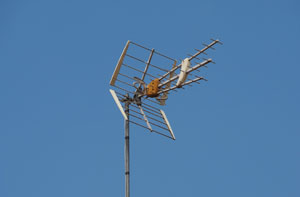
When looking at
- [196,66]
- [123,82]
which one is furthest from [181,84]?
[123,82]

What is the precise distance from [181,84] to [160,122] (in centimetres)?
143

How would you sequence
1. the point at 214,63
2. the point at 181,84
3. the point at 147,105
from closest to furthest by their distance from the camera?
1. the point at 214,63
2. the point at 181,84
3. the point at 147,105

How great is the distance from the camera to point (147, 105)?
15.3 metres

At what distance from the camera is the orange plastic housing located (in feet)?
48.9

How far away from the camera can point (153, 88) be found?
49.1ft

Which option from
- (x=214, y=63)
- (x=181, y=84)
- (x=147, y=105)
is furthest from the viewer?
(x=147, y=105)

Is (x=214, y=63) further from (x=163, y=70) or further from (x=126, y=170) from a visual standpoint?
(x=126, y=170)

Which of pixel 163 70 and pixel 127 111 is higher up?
pixel 163 70

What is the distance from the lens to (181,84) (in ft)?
47.1

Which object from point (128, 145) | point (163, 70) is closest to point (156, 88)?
point (163, 70)

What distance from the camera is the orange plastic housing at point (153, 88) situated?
14914mm

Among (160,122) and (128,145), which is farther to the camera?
(160,122)

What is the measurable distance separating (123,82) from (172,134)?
1.74 metres

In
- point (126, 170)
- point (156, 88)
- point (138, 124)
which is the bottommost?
point (126, 170)
